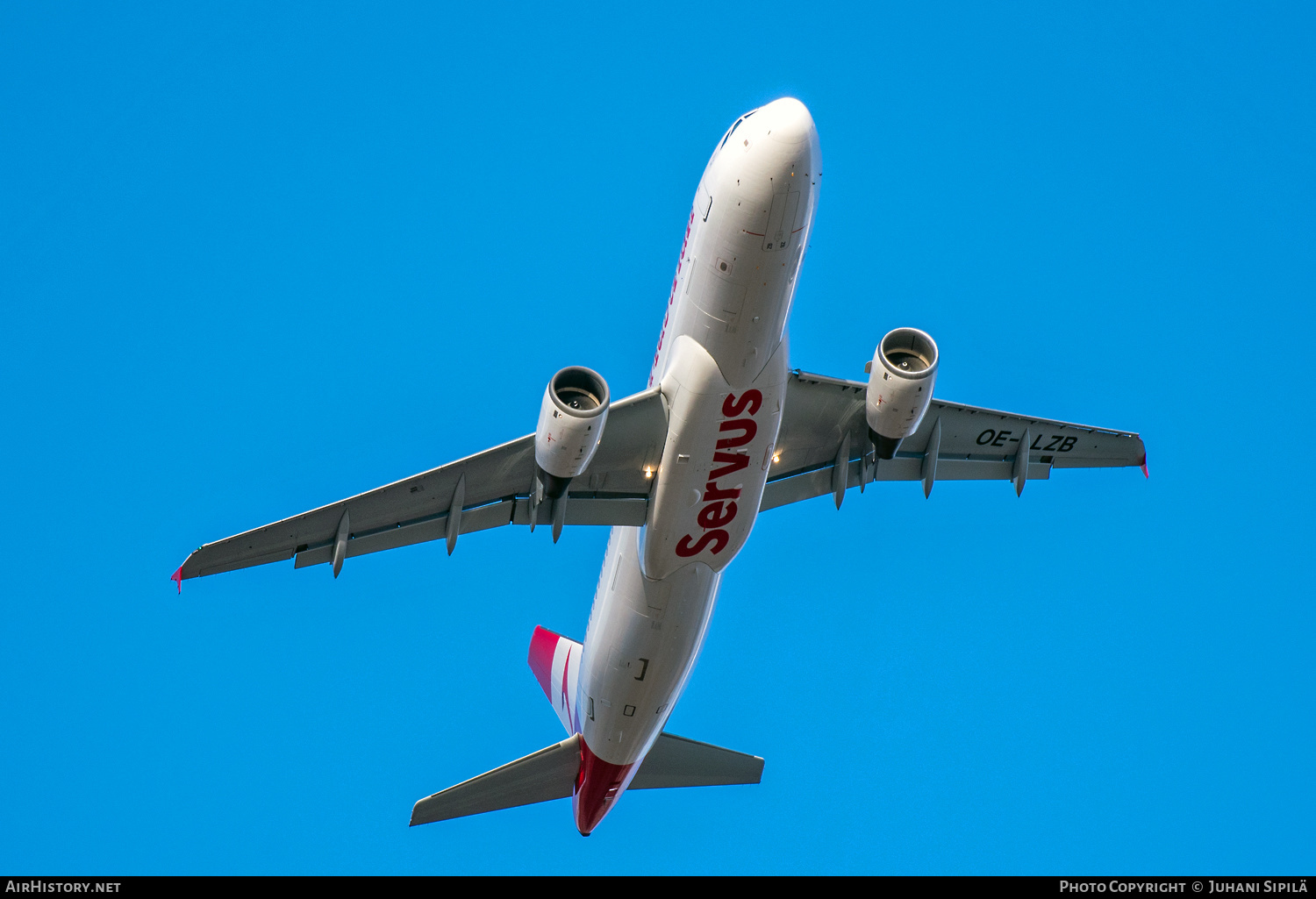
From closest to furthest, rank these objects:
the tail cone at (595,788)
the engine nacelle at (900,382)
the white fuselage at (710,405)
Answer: the white fuselage at (710,405), the engine nacelle at (900,382), the tail cone at (595,788)

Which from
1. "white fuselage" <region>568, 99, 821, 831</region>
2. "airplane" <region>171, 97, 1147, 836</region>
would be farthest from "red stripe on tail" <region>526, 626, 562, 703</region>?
"white fuselage" <region>568, 99, 821, 831</region>

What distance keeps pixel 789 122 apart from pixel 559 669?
1408 centimetres

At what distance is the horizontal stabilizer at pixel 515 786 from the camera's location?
31.4 meters

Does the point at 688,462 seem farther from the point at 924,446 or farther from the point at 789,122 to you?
the point at 924,446

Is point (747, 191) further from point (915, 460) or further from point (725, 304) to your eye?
point (915, 460)

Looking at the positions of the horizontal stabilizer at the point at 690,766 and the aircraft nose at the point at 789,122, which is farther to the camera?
the horizontal stabilizer at the point at 690,766

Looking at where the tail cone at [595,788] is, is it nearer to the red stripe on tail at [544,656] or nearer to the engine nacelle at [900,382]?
the red stripe on tail at [544,656]

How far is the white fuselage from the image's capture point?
23609 millimetres

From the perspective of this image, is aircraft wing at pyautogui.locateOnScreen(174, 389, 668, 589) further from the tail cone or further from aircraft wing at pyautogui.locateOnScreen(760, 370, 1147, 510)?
the tail cone

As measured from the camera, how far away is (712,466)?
1006 inches

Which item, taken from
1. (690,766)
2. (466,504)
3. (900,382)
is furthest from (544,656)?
(900,382)

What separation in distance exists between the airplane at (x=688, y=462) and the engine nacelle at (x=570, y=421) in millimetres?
33

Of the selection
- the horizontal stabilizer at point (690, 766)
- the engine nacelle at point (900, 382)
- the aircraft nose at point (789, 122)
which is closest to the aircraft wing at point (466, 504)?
the engine nacelle at point (900, 382)

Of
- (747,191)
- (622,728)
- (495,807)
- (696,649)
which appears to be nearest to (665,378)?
(747,191)
